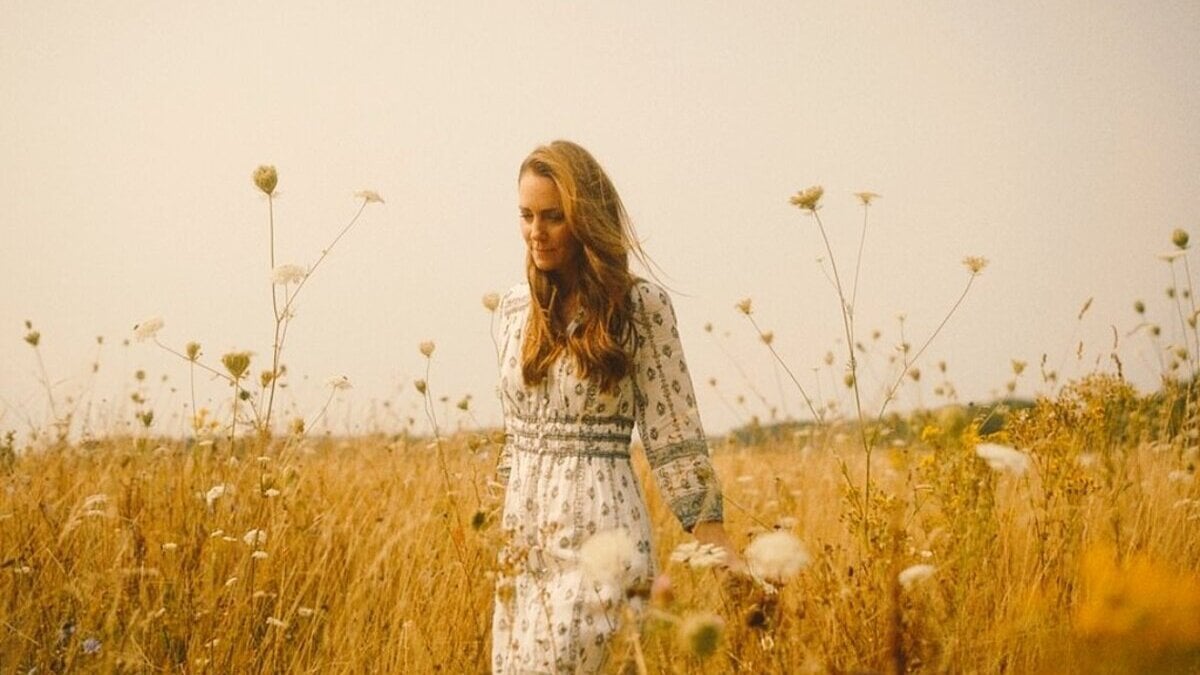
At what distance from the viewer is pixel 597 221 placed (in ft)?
8.28

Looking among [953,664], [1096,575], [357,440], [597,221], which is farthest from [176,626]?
[357,440]

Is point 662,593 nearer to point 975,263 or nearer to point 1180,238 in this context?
point 975,263

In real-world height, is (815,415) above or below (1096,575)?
above

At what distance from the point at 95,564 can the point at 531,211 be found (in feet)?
7.38

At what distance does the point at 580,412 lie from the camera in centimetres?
237

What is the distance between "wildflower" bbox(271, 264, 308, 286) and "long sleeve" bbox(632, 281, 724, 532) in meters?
1.03

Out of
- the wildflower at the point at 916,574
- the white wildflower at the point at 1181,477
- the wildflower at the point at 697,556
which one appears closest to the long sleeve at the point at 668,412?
the wildflower at the point at 697,556

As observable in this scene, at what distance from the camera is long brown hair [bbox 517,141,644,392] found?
234 cm

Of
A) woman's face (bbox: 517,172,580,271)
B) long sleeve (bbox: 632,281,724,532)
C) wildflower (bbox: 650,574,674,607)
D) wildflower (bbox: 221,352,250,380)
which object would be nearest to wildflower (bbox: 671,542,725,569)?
wildflower (bbox: 650,574,674,607)

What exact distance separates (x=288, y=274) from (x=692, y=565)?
1.58 meters

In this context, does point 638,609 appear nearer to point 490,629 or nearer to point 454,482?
point 490,629

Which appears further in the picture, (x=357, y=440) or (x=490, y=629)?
(x=357, y=440)

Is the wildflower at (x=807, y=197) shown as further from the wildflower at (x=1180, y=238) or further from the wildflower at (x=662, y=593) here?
the wildflower at (x=1180, y=238)

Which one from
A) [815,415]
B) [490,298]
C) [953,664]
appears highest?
[490,298]
